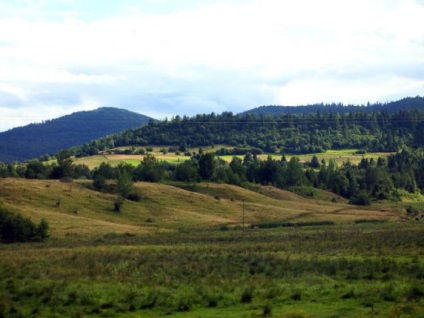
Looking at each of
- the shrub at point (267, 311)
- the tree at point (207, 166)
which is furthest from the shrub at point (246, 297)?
the tree at point (207, 166)

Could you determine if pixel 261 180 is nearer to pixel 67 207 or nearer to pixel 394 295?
pixel 67 207

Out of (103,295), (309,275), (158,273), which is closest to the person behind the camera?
(103,295)

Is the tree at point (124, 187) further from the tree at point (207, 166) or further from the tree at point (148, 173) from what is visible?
the tree at point (207, 166)

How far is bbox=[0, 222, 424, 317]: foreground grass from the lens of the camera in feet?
84.2

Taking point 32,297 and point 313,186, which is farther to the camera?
point 313,186

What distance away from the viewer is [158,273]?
36.7 meters

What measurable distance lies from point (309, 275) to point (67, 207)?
64.8 metres

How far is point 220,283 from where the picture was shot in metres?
31.9

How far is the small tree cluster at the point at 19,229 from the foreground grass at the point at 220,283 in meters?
23.0

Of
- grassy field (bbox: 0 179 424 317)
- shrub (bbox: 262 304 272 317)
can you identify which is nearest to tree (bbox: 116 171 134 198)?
grassy field (bbox: 0 179 424 317)

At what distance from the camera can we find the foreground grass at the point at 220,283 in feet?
84.2

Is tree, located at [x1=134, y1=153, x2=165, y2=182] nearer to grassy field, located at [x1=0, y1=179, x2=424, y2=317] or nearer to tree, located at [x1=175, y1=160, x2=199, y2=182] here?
tree, located at [x1=175, y1=160, x2=199, y2=182]

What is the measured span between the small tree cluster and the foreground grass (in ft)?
75.3

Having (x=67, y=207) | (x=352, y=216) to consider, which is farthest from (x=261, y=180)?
(x=67, y=207)
